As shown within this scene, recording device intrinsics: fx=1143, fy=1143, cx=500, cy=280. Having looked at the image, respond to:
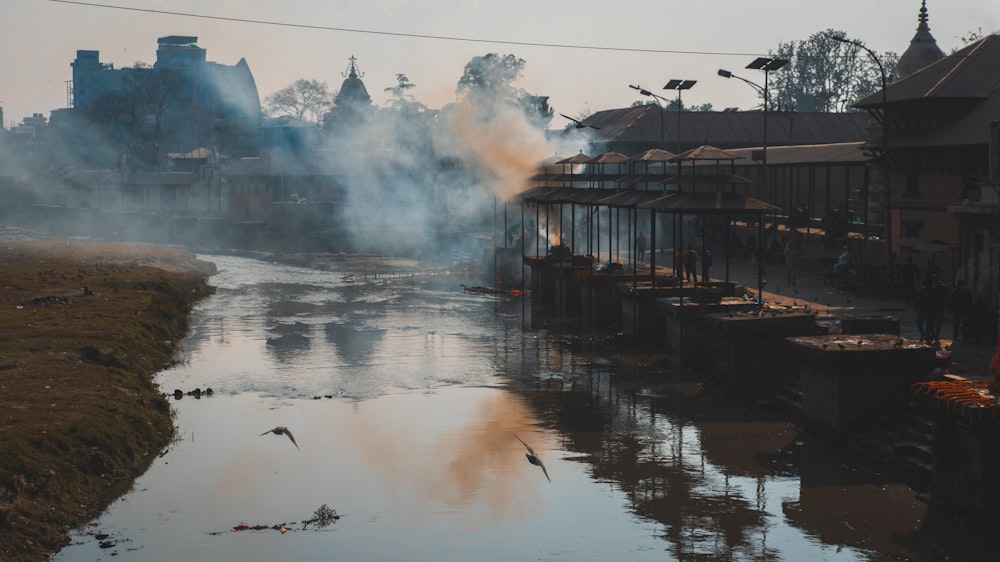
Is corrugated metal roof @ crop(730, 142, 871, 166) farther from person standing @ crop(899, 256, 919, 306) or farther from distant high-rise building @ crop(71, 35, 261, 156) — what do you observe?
distant high-rise building @ crop(71, 35, 261, 156)

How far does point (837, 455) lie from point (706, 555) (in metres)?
6.30

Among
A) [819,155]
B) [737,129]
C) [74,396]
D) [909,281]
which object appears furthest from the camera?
[737,129]

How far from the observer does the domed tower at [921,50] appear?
181 ft

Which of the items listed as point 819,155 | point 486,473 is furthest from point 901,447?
point 819,155

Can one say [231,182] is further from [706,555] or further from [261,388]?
[706,555]

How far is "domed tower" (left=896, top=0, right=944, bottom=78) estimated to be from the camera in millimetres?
55312

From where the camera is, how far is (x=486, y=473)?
2397 cm

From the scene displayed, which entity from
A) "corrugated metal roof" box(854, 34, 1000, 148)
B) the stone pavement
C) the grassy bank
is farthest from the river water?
"corrugated metal roof" box(854, 34, 1000, 148)

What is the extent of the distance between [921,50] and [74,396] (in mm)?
44267

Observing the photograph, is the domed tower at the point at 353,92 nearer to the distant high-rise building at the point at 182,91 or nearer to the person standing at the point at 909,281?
the distant high-rise building at the point at 182,91

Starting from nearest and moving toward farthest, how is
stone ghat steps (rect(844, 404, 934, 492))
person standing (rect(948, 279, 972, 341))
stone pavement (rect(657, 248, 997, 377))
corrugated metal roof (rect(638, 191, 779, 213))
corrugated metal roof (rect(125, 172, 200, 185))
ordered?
stone ghat steps (rect(844, 404, 934, 492)) → stone pavement (rect(657, 248, 997, 377)) → person standing (rect(948, 279, 972, 341)) → corrugated metal roof (rect(638, 191, 779, 213)) → corrugated metal roof (rect(125, 172, 200, 185))

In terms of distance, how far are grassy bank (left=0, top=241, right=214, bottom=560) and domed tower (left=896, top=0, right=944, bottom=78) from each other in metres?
36.1

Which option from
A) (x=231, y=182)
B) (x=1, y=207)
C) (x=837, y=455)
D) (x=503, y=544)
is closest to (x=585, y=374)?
(x=837, y=455)

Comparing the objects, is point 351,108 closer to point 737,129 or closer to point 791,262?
point 737,129
